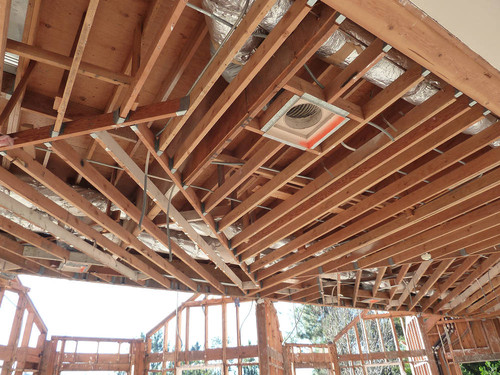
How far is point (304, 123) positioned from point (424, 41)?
973 millimetres

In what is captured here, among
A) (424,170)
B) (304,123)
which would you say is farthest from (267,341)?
(304,123)

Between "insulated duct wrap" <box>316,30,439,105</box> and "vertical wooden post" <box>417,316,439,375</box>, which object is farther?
"vertical wooden post" <box>417,316,439,375</box>

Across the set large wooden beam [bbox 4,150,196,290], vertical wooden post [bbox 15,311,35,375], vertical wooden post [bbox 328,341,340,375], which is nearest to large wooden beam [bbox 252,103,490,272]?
large wooden beam [bbox 4,150,196,290]

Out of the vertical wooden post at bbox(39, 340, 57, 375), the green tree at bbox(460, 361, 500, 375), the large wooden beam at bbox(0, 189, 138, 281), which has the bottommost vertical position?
the green tree at bbox(460, 361, 500, 375)

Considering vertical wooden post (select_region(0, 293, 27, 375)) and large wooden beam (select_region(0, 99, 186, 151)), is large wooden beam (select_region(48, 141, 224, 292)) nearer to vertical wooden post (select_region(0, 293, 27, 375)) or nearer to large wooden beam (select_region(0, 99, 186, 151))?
large wooden beam (select_region(0, 99, 186, 151))

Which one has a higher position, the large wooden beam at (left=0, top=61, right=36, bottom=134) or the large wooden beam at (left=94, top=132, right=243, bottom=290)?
the large wooden beam at (left=0, top=61, right=36, bottom=134)

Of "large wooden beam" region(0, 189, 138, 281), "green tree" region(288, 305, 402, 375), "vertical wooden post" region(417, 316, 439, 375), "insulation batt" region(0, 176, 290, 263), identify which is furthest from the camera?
"green tree" region(288, 305, 402, 375)

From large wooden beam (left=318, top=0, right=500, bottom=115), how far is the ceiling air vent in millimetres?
676

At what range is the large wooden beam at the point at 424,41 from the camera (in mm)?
1644

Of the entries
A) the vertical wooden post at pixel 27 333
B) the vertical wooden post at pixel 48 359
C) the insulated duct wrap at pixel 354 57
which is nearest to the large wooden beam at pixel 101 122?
the insulated duct wrap at pixel 354 57

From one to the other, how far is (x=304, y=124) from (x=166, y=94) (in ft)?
3.52

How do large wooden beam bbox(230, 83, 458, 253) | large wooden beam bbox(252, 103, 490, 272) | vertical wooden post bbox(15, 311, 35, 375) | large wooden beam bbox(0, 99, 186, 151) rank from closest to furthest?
large wooden beam bbox(0, 99, 186, 151) < large wooden beam bbox(230, 83, 458, 253) < large wooden beam bbox(252, 103, 490, 272) < vertical wooden post bbox(15, 311, 35, 375)

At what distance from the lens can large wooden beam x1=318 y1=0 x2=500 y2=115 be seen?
5.39ft

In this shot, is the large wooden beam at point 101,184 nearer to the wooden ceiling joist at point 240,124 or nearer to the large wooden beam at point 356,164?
the wooden ceiling joist at point 240,124
